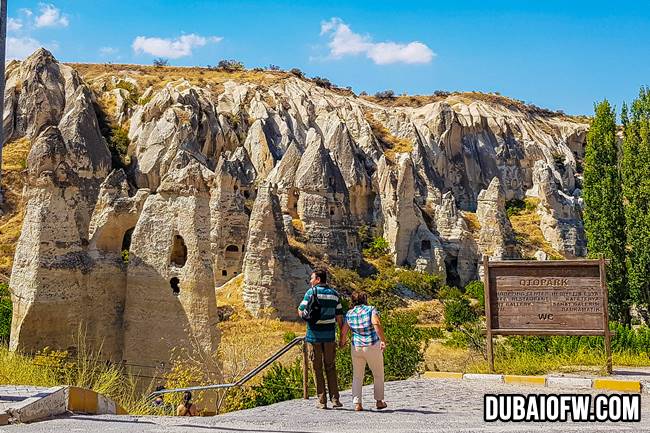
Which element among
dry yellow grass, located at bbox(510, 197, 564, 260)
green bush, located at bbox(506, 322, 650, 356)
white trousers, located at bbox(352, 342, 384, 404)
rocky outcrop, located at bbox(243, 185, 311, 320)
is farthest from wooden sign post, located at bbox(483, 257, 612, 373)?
dry yellow grass, located at bbox(510, 197, 564, 260)

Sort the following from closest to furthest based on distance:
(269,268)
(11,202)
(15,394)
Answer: (15,394), (269,268), (11,202)

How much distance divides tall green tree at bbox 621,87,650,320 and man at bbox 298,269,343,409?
13.2 m

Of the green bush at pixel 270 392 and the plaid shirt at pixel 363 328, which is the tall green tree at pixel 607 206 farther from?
the plaid shirt at pixel 363 328

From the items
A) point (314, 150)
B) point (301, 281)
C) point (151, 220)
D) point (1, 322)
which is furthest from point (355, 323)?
point (314, 150)

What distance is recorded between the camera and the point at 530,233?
158ft

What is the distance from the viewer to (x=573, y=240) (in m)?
46.4

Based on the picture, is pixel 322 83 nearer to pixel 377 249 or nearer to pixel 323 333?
pixel 377 249

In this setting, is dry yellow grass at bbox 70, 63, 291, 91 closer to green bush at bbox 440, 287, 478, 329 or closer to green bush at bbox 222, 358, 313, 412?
green bush at bbox 440, 287, 478, 329

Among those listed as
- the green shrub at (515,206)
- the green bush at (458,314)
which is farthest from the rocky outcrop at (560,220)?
the green bush at (458,314)

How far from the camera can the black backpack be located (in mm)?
6988

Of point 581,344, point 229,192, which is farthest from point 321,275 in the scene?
point 229,192

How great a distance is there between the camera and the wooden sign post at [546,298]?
921cm

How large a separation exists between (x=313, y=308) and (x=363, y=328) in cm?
53

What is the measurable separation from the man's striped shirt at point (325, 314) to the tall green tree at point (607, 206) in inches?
540
